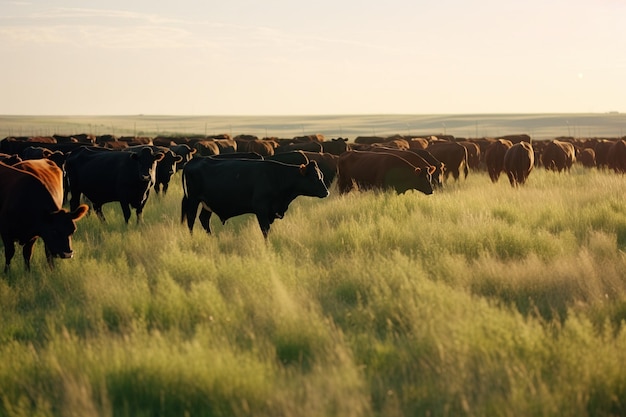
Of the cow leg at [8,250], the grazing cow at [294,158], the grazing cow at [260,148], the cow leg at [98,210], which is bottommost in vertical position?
the cow leg at [98,210]

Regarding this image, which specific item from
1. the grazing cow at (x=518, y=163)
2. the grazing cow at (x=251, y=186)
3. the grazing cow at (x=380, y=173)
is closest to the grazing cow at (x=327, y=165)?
the grazing cow at (x=380, y=173)

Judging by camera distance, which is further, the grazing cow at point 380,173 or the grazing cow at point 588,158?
the grazing cow at point 588,158

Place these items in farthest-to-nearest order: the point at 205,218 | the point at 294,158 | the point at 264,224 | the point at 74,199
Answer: the point at 294,158 → the point at 74,199 → the point at 205,218 → the point at 264,224

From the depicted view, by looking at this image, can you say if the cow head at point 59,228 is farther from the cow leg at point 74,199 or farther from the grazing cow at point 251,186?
the cow leg at point 74,199

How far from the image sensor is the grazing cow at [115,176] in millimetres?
13242

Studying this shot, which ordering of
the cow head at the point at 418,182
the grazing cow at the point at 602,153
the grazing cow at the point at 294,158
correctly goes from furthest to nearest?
1. the grazing cow at the point at 602,153
2. the grazing cow at the point at 294,158
3. the cow head at the point at 418,182

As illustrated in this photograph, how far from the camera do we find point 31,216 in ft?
27.3

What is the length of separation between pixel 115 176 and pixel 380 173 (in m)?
6.10

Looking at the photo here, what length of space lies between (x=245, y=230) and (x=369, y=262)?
12.0 ft

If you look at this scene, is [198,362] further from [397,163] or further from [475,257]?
[397,163]

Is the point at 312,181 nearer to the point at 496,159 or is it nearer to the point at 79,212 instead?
the point at 79,212

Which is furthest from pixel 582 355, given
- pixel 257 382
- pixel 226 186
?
pixel 226 186

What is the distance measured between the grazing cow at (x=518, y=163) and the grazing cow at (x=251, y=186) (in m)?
11.1

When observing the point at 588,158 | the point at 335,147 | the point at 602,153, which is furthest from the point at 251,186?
the point at 602,153
